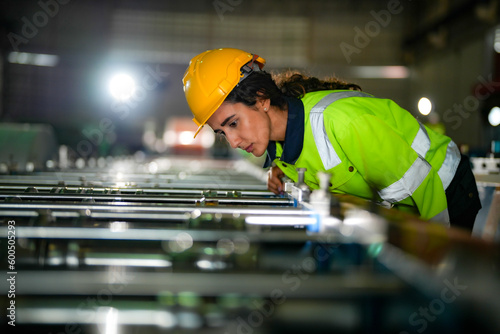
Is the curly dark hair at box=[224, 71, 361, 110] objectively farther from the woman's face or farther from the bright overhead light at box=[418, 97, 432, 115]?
the bright overhead light at box=[418, 97, 432, 115]

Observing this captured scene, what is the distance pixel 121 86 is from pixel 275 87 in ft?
34.1

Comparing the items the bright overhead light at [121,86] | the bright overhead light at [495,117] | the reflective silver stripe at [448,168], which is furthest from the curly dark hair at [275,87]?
the bright overhead light at [121,86]

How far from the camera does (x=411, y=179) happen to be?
53.7 inches

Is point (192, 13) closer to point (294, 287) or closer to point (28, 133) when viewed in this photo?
point (28, 133)

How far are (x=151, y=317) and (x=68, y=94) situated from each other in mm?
11526

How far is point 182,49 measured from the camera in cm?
1134

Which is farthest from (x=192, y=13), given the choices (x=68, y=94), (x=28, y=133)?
(x=28, y=133)

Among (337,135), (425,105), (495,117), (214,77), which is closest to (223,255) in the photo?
(337,135)

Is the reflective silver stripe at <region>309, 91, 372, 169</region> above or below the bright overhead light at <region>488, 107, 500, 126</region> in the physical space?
below

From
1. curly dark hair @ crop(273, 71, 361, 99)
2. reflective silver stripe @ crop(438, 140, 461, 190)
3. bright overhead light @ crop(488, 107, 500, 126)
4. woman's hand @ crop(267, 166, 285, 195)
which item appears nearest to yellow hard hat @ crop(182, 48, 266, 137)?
curly dark hair @ crop(273, 71, 361, 99)

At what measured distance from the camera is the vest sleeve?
1348 millimetres

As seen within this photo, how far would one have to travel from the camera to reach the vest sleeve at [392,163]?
135 cm

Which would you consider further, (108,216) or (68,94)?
(68,94)

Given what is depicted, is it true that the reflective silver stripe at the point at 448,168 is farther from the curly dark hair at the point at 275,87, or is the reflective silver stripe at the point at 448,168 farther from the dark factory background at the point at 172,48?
the dark factory background at the point at 172,48
